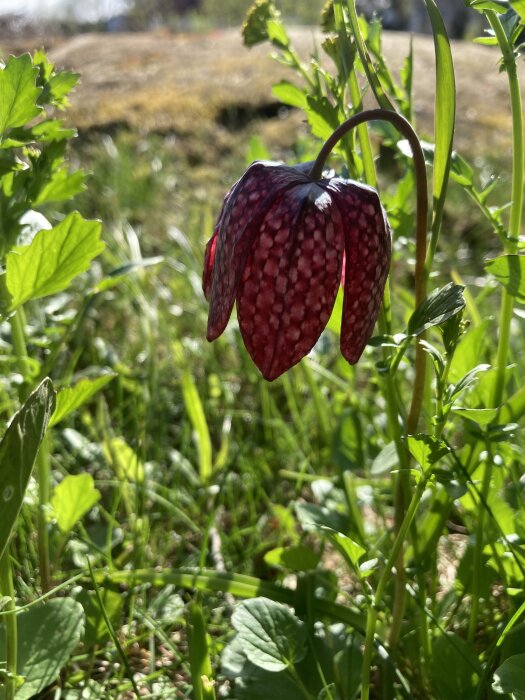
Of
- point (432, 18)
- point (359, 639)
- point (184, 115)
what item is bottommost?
point (359, 639)

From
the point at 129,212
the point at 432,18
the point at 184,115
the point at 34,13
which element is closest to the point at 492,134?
the point at 184,115

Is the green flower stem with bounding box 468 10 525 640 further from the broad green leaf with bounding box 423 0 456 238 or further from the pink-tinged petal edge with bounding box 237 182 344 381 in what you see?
the pink-tinged petal edge with bounding box 237 182 344 381

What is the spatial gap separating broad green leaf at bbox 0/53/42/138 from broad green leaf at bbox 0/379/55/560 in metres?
0.25

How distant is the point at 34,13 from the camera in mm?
10789

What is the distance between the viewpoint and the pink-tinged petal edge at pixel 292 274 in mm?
697

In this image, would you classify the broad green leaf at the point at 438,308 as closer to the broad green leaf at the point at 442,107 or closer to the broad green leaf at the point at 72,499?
the broad green leaf at the point at 442,107

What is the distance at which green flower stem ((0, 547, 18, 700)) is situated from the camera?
0.77 m

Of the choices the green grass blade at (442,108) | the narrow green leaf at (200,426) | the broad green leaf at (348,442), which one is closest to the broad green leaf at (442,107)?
the green grass blade at (442,108)

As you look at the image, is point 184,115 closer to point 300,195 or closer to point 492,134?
point 492,134

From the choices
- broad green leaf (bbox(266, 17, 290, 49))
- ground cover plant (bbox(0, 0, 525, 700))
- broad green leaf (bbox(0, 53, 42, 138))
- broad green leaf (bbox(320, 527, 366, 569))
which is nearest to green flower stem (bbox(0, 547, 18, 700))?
ground cover plant (bbox(0, 0, 525, 700))

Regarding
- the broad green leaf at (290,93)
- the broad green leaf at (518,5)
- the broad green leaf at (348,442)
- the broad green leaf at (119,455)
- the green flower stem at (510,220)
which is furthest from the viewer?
the broad green leaf at (119,455)

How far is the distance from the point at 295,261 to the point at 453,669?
46 centimetres

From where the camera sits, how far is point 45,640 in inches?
35.0

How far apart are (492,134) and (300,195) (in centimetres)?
326
